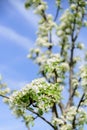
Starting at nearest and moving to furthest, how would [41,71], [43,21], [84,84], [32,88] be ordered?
[32,88], [84,84], [41,71], [43,21]

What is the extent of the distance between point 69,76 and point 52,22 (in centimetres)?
401

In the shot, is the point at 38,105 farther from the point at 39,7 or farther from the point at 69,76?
the point at 39,7

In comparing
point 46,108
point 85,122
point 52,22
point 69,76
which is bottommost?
point 46,108

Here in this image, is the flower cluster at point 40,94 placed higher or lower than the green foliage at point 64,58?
lower

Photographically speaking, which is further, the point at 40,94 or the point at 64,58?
the point at 64,58

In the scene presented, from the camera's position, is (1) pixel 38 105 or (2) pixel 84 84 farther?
(2) pixel 84 84

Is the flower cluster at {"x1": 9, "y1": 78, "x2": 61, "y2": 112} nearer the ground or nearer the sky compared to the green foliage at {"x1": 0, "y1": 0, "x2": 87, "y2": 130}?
nearer the ground

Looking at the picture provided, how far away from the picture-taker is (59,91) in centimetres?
1166

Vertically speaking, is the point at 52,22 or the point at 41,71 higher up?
the point at 52,22

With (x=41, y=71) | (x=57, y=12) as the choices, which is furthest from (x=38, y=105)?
(x=57, y=12)

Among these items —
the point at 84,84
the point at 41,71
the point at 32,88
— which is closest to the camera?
the point at 32,88

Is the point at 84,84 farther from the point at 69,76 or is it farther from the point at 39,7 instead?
the point at 39,7

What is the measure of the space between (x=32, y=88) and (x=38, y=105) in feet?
1.62

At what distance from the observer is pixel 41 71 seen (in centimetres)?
2838
